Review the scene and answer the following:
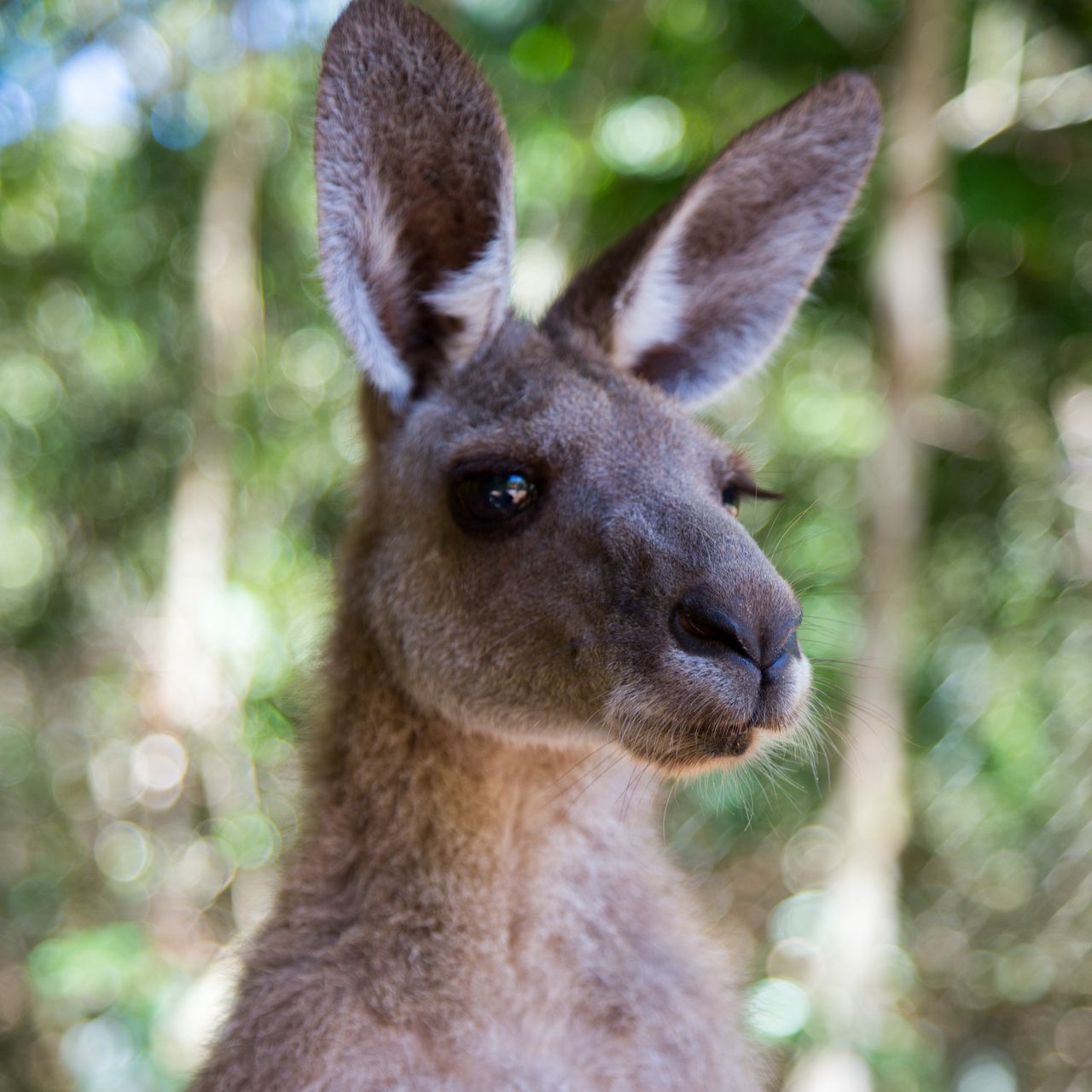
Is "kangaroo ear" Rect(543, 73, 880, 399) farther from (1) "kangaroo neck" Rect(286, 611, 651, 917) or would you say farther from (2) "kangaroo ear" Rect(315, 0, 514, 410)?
(1) "kangaroo neck" Rect(286, 611, 651, 917)

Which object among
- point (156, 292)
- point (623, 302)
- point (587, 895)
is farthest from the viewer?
point (156, 292)

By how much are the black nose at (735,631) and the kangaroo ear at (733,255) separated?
86 cm

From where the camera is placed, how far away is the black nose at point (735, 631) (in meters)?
1.84

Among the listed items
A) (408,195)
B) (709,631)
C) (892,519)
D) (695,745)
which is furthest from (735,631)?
(892,519)

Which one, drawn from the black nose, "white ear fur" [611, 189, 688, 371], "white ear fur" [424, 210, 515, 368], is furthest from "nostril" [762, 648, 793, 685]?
"white ear fur" [424, 210, 515, 368]

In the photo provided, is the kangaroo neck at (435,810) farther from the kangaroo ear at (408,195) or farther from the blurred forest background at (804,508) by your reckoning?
the blurred forest background at (804,508)

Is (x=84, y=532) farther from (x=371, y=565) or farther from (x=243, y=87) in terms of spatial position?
(x=371, y=565)

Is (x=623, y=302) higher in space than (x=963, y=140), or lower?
higher

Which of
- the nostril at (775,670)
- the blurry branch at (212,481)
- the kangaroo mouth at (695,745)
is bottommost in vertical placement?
the blurry branch at (212,481)

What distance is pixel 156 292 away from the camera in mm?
8680

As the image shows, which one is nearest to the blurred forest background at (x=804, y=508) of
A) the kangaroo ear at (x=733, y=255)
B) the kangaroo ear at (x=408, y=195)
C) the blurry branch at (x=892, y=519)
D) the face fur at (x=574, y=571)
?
the blurry branch at (x=892, y=519)

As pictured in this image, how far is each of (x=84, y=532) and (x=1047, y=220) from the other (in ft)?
23.7

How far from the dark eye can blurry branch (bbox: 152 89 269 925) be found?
4.05 metres

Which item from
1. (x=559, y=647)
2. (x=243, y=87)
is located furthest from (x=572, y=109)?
(x=559, y=647)
